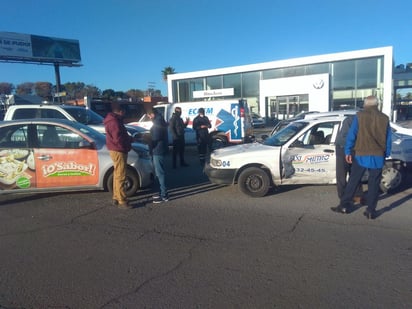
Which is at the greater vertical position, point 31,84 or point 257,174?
point 31,84

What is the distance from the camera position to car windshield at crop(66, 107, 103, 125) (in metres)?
11.1

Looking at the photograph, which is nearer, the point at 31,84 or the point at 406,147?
the point at 406,147

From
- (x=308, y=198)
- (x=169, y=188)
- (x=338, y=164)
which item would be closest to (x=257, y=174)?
(x=308, y=198)

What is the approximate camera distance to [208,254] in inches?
157

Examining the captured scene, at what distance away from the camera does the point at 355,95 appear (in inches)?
1214

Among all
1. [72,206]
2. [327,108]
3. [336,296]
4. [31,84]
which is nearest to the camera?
[336,296]

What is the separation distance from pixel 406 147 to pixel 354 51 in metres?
27.2

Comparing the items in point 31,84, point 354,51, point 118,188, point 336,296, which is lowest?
point 336,296

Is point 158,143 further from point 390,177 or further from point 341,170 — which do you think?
point 390,177

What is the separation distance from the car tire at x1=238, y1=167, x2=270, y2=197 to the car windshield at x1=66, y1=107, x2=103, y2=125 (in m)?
6.93

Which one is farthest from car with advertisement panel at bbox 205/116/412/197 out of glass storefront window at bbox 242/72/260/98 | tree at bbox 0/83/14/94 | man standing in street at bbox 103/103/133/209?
tree at bbox 0/83/14/94

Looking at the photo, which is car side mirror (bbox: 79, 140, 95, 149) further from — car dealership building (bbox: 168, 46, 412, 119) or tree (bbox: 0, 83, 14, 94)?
tree (bbox: 0, 83, 14, 94)

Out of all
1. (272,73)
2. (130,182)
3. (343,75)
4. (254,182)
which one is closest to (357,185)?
(254,182)

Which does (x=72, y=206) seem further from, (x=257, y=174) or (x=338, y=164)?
(x=338, y=164)
